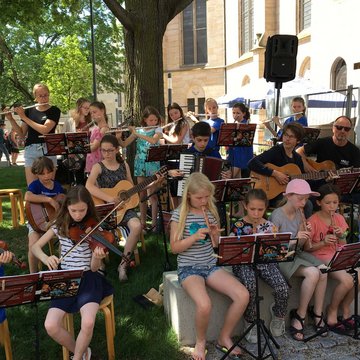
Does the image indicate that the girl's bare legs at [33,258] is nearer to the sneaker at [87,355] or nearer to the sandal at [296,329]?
the sneaker at [87,355]

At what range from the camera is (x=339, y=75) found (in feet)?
56.1

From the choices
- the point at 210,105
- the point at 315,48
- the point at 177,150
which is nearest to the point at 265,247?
the point at 177,150

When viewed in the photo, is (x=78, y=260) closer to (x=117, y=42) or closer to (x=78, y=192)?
(x=78, y=192)

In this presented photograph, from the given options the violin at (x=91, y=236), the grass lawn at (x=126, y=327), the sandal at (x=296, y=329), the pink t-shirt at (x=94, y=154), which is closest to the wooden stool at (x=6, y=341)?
the grass lawn at (x=126, y=327)

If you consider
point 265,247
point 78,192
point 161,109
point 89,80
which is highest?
point 89,80

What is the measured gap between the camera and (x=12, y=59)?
1067 inches

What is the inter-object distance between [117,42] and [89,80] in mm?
4038

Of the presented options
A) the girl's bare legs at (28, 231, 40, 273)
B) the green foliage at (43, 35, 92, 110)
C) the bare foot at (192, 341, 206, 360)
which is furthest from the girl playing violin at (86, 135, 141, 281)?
the green foliage at (43, 35, 92, 110)

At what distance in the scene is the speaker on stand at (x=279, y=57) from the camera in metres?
8.10

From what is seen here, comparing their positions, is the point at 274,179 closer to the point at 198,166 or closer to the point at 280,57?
the point at 198,166

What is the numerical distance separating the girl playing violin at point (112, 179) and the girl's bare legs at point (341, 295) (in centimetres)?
197

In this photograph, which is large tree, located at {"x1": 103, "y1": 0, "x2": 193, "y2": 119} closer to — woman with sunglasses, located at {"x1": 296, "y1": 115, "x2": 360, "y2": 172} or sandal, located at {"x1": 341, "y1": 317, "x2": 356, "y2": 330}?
woman with sunglasses, located at {"x1": 296, "y1": 115, "x2": 360, "y2": 172}

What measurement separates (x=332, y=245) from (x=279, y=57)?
4.90 m

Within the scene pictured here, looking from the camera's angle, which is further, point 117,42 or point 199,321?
point 117,42
